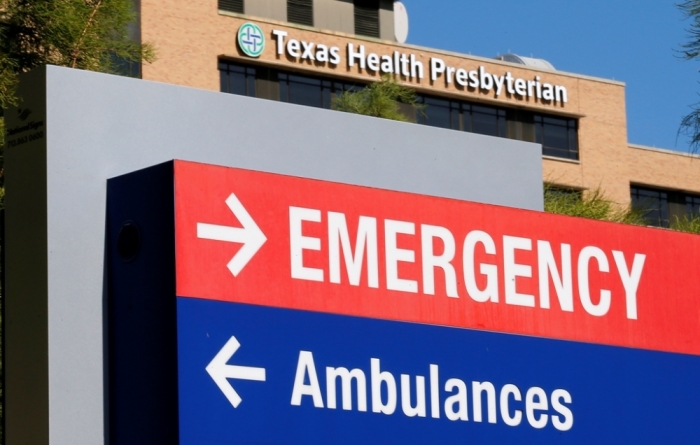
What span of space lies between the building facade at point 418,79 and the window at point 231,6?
38mm

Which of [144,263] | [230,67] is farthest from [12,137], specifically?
[230,67]

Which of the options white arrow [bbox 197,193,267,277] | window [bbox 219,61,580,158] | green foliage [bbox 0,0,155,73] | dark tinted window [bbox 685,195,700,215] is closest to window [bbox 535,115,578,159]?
A: window [bbox 219,61,580,158]

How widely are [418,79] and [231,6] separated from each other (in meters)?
5.70

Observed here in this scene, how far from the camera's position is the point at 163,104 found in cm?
1019

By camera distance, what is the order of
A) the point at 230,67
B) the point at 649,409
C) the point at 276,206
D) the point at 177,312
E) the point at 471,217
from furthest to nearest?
the point at 230,67
the point at 649,409
the point at 471,217
the point at 276,206
the point at 177,312

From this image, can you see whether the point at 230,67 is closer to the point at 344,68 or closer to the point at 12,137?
the point at 344,68

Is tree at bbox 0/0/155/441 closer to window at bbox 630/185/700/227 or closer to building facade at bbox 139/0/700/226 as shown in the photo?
building facade at bbox 139/0/700/226

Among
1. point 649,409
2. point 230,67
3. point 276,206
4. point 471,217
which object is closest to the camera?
point 276,206

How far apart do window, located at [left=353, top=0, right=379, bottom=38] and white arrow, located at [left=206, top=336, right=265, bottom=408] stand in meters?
36.1

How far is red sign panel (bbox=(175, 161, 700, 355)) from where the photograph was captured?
9.62m


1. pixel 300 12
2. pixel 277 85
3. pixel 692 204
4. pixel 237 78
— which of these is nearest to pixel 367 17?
pixel 300 12

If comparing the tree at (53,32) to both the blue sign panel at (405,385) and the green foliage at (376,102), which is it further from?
the green foliage at (376,102)

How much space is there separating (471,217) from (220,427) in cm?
258

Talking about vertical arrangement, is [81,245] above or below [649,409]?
above
